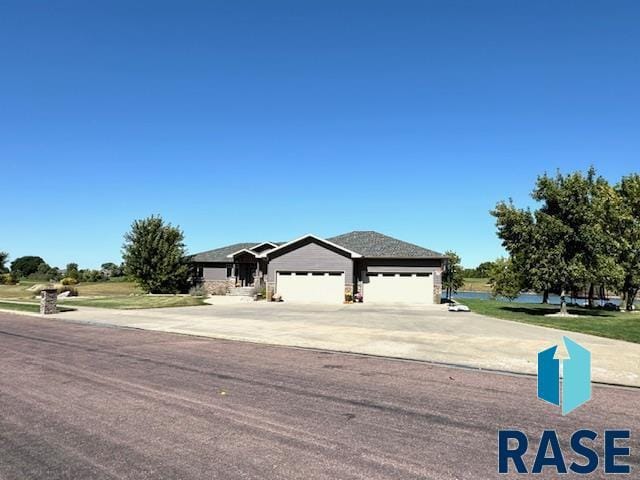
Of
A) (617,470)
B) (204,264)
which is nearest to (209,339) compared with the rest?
(617,470)

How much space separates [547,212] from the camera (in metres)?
25.6

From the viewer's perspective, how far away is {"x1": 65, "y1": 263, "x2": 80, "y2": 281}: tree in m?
71.5

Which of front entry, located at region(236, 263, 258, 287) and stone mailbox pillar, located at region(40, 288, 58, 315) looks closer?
stone mailbox pillar, located at region(40, 288, 58, 315)

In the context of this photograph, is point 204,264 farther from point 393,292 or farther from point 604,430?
point 604,430

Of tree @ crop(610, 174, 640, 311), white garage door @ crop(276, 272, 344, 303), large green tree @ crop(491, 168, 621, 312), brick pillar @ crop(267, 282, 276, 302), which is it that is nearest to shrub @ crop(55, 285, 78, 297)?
brick pillar @ crop(267, 282, 276, 302)

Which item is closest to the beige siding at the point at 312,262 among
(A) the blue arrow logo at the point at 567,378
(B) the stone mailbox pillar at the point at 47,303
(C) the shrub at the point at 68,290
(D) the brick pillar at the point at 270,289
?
(D) the brick pillar at the point at 270,289

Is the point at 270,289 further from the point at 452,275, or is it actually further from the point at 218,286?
the point at 452,275

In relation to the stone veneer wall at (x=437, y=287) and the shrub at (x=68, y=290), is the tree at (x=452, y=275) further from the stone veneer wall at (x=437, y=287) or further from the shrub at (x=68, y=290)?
the shrub at (x=68, y=290)

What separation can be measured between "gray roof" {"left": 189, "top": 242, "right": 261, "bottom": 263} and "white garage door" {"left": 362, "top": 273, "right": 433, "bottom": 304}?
13962mm

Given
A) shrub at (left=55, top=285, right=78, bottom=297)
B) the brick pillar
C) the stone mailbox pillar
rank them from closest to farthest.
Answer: the stone mailbox pillar
the brick pillar
shrub at (left=55, top=285, right=78, bottom=297)

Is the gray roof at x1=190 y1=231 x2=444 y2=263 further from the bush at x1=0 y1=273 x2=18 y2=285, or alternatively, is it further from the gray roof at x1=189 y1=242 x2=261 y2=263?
the bush at x1=0 y1=273 x2=18 y2=285

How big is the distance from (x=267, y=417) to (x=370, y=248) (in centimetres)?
3186

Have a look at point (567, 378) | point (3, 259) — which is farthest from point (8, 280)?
point (567, 378)

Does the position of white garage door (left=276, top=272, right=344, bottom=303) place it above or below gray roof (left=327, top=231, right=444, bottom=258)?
below
